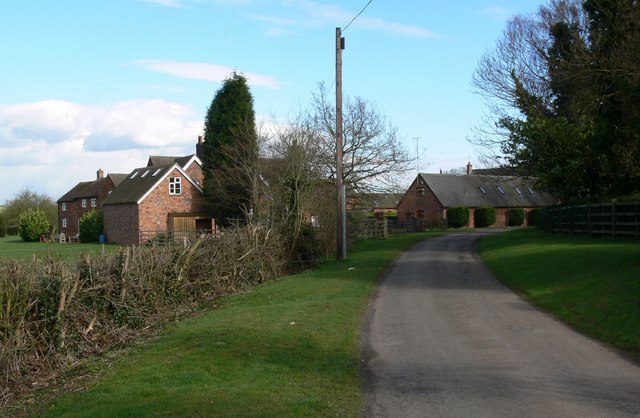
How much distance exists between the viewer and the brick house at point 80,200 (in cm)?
7269

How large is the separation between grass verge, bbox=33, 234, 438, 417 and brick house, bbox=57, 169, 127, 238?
61.5 m

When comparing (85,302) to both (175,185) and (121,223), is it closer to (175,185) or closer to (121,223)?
(175,185)

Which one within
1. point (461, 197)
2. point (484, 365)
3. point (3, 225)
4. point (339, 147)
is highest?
point (339, 147)

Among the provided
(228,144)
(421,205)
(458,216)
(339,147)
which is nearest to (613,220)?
(339,147)

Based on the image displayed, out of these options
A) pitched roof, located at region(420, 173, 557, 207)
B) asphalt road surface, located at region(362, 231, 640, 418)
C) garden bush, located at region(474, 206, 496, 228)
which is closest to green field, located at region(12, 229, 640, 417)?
asphalt road surface, located at region(362, 231, 640, 418)

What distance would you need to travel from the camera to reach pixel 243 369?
29.0 ft

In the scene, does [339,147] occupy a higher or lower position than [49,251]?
higher

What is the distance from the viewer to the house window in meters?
53.9

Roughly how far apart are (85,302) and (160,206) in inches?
1647

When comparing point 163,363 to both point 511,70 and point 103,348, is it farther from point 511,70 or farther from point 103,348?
point 511,70

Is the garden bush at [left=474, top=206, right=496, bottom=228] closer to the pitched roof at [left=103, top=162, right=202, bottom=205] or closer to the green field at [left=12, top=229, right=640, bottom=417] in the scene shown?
the pitched roof at [left=103, top=162, right=202, bottom=205]

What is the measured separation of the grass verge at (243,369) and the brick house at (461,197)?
189 feet

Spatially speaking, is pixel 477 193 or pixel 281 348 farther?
pixel 477 193

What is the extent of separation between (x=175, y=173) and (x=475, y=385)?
1915 inches
